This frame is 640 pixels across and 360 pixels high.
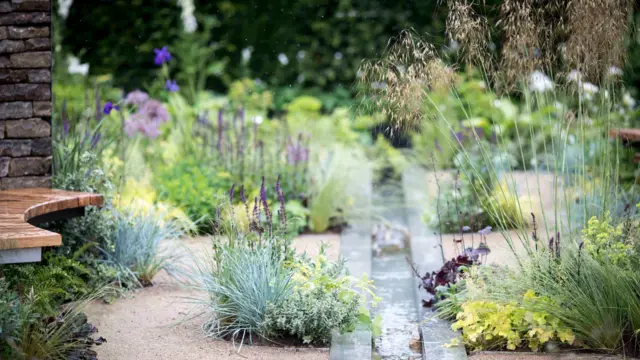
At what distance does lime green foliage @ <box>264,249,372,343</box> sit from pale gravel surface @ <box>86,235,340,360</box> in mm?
108

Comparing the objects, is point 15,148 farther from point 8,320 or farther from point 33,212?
point 8,320

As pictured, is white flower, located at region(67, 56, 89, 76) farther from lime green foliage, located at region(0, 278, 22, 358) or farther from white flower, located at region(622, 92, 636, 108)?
lime green foliage, located at region(0, 278, 22, 358)

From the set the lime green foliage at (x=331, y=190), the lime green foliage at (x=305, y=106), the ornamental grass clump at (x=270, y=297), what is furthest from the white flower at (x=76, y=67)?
the ornamental grass clump at (x=270, y=297)

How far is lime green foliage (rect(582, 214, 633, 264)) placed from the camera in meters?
3.44

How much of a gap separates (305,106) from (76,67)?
300 cm

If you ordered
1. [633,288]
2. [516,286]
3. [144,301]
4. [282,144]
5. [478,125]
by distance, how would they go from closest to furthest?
[633,288], [516,286], [144,301], [282,144], [478,125]

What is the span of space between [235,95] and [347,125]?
1.58 meters

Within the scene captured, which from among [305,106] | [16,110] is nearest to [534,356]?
[16,110]

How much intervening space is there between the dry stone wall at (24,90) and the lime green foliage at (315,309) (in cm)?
174

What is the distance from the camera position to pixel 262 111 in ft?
29.0

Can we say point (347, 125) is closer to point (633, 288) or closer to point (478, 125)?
point (478, 125)

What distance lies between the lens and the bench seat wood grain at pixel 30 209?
10.4ft

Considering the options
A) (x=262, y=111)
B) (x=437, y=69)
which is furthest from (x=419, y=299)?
(x=262, y=111)

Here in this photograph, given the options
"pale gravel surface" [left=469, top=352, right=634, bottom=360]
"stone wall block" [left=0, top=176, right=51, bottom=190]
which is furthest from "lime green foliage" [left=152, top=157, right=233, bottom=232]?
"pale gravel surface" [left=469, top=352, right=634, bottom=360]
